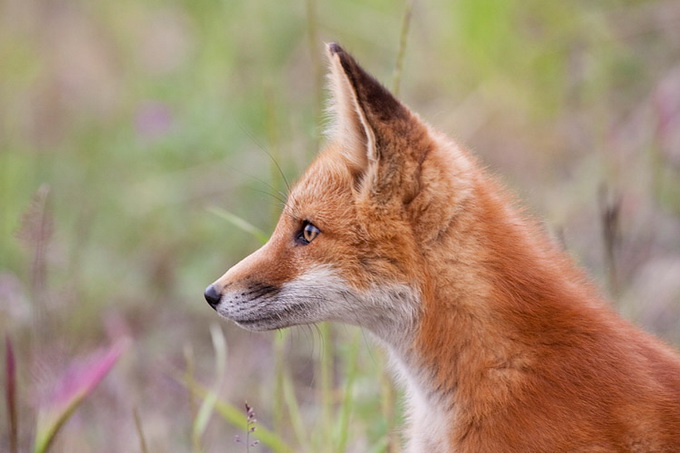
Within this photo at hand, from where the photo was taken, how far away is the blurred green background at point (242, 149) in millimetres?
6383

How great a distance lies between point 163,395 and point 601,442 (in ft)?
12.7

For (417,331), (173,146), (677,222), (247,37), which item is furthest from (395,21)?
(417,331)

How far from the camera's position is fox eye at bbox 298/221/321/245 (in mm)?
3854

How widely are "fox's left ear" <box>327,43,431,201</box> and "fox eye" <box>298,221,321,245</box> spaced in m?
0.26

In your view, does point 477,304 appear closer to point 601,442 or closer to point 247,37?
point 601,442

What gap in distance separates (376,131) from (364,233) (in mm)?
414

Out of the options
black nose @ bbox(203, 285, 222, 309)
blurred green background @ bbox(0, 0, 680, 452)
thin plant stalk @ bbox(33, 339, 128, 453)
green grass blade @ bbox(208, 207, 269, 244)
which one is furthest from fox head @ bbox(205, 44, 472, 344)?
blurred green background @ bbox(0, 0, 680, 452)

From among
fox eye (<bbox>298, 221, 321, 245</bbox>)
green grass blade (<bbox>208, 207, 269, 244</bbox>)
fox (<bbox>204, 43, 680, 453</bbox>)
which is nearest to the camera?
fox (<bbox>204, 43, 680, 453</bbox>)

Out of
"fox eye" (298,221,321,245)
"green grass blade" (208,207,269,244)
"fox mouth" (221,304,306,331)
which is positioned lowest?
"fox mouth" (221,304,306,331)

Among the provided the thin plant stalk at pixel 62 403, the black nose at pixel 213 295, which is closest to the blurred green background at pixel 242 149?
the black nose at pixel 213 295

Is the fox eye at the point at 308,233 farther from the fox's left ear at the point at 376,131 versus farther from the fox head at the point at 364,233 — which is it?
the fox's left ear at the point at 376,131

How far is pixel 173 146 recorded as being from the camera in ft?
28.6

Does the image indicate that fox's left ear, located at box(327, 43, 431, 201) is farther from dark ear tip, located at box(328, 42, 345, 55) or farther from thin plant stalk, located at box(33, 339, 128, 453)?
thin plant stalk, located at box(33, 339, 128, 453)

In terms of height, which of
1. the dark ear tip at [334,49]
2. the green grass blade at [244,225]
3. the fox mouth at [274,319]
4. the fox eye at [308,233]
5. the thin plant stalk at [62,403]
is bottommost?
the thin plant stalk at [62,403]
